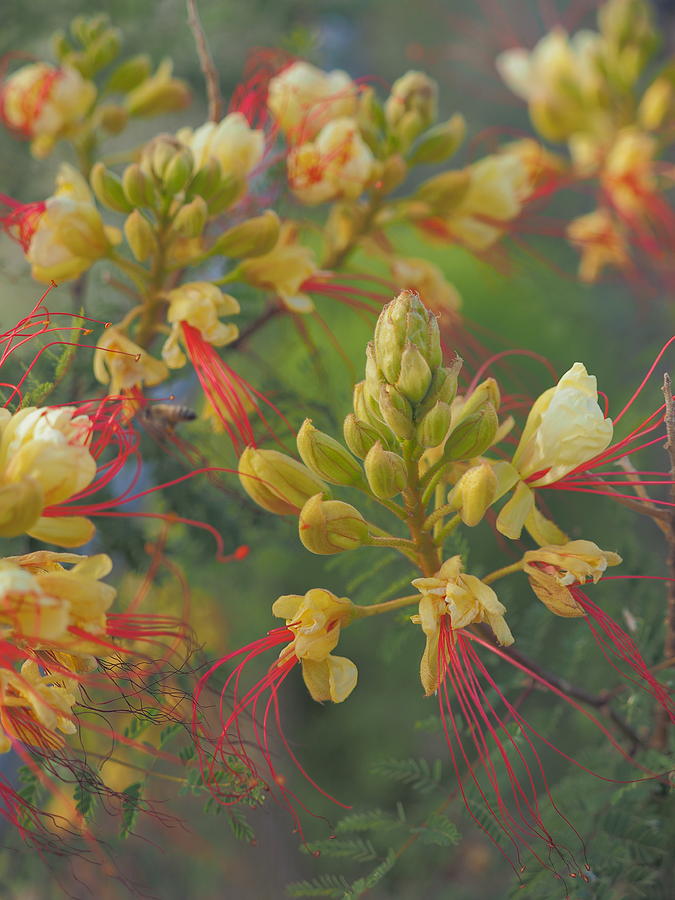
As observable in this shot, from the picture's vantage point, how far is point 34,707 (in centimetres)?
47

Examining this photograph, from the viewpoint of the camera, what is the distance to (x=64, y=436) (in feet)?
1.61

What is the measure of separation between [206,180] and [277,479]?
27 centimetres

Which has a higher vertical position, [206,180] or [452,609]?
[206,180]

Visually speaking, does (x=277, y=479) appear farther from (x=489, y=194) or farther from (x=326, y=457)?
(x=489, y=194)

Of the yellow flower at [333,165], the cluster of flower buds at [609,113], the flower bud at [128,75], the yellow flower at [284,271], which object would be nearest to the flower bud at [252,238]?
the yellow flower at [284,271]

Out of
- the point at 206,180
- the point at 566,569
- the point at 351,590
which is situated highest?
the point at 206,180

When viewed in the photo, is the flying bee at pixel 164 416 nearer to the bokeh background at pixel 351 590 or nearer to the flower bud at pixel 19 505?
the bokeh background at pixel 351 590

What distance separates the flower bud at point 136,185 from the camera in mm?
681

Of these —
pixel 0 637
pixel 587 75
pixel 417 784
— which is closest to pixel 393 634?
pixel 417 784

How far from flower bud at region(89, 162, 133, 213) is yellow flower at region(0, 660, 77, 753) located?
353 mm

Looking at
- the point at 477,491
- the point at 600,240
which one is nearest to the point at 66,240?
the point at 477,491

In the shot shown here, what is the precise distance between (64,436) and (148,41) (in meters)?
0.87

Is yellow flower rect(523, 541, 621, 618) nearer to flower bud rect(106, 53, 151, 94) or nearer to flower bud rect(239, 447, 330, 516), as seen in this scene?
flower bud rect(239, 447, 330, 516)

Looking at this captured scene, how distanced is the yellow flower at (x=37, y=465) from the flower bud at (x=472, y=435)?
0.64 ft
